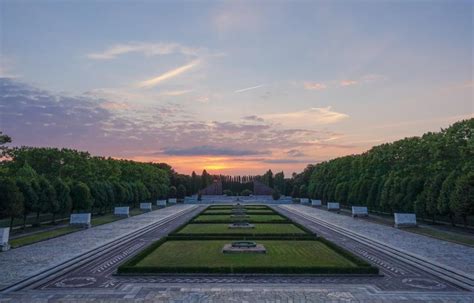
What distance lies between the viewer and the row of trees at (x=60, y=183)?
1192 inches

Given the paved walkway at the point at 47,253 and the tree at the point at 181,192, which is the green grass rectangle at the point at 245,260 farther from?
the tree at the point at 181,192

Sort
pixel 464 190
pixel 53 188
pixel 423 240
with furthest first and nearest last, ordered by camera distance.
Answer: pixel 53 188
pixel 464 190
pixel 423 240

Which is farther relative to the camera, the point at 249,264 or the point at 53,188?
the point at 53,188

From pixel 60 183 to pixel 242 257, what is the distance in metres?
23.8

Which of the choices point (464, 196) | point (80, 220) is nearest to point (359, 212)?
point (464, 196)

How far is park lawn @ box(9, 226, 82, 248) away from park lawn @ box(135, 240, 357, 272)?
8545 millimetres

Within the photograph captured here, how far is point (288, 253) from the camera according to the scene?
68.1 ft

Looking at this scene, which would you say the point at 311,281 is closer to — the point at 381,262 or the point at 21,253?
the point at 381,262

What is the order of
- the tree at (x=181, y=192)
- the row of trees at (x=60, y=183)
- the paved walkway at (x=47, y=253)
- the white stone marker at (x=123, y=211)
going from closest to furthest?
the paved walkway at (x=47, y=253) → the row of trees at (x=60, y=183) → the white stone marker at (x=123, y=211) → the tree at (x=181, y=192)

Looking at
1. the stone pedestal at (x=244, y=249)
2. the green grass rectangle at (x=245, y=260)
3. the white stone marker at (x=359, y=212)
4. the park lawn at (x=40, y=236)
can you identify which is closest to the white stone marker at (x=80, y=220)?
the park lawn at (x=40, y=236)

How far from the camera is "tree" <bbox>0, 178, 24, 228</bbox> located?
27.5m

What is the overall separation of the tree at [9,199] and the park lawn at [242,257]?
463 inches

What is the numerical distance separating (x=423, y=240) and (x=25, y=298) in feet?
73.8

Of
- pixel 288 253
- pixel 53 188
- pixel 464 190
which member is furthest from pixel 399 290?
pixel 53 188
